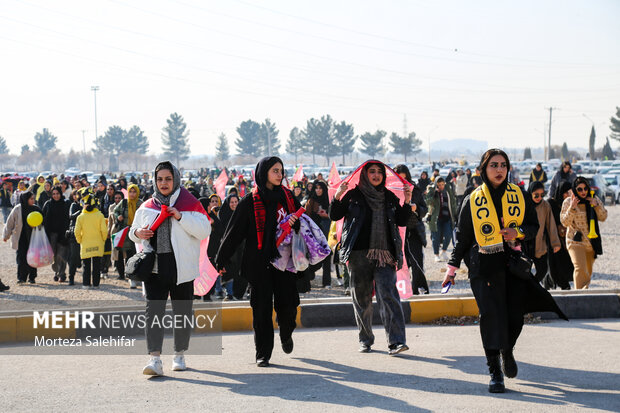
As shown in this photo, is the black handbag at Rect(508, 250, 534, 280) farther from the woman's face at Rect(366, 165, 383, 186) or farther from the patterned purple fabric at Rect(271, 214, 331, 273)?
the woman's face at Rect(366, 165, 383, 186)

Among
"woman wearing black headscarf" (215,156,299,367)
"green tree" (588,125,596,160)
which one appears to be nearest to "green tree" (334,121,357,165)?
"green tree" (588,125,596,160)

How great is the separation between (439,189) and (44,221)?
6.83m

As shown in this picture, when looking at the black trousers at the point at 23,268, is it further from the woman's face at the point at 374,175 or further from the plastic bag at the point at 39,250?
the woman's face at the point at 374,175

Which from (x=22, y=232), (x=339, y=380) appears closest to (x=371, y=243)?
(x=339, y=380)

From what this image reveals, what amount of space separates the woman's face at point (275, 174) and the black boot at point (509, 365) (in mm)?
2254

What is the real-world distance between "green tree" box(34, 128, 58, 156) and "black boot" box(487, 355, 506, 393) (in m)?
180

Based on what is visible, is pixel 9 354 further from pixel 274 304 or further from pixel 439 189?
pixel 439 189

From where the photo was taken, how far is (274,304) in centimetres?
709

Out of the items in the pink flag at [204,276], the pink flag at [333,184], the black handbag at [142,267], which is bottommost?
the pink flag at [204,276]

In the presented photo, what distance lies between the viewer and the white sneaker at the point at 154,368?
6488 mm

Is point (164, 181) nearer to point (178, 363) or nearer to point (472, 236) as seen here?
point (178, 363)

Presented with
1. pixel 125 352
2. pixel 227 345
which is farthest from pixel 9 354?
pixel 227 345

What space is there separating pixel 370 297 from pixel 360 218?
2.33 feet

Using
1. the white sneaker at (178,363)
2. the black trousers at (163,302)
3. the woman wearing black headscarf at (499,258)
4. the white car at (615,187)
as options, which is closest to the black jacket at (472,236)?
the woman wearing black headscarf at (499,258)
